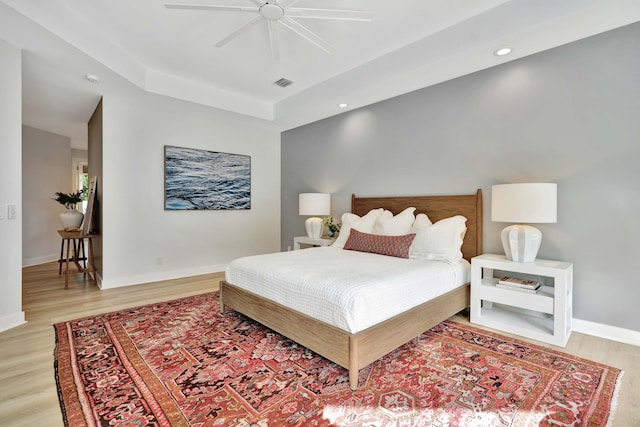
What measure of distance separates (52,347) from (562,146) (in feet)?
14.6

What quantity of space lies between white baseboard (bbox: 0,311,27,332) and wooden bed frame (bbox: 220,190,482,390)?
173 centimetres

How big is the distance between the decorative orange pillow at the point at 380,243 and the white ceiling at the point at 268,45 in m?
1.75

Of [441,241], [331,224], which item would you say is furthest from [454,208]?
[331,224]

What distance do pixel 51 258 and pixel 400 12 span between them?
719 cm

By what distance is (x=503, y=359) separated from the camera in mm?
2178

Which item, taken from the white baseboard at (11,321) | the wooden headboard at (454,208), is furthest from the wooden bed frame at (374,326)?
the white baseboard at (11,321)

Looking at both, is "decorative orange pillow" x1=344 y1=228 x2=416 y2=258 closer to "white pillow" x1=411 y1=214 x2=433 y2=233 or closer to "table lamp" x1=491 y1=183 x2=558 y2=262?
"white pillow" x1=411 y1=214 x2=433 y2=233

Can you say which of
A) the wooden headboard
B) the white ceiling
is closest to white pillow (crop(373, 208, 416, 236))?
the wooden headboard

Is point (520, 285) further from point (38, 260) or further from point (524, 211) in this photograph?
point (38, 260)

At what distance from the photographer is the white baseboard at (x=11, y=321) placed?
2.62 metres

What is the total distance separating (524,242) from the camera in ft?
8.55

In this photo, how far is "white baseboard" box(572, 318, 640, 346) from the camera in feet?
7.93

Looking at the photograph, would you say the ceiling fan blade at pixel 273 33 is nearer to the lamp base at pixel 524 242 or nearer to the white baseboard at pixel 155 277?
the lamp base at pixel 524 242

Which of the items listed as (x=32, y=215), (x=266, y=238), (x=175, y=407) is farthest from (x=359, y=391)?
(x=32, y=215)
